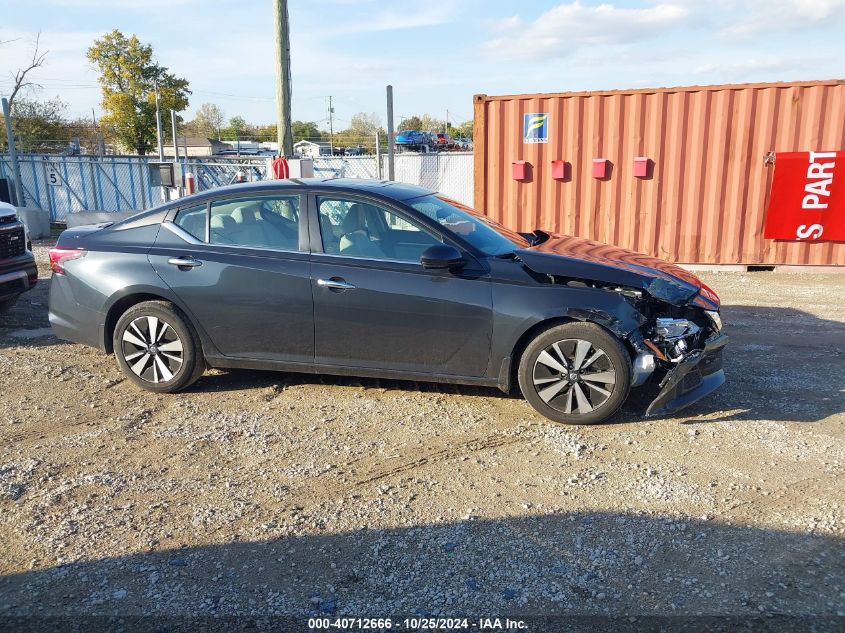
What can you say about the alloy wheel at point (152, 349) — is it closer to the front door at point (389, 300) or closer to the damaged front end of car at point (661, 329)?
the front door at point (389, 300)

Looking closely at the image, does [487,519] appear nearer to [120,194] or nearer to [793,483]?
[793,483]

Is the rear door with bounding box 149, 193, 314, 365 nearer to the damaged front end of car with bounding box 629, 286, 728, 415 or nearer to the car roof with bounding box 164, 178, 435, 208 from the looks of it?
the car roof with bounding box 164, 178, 435, 208

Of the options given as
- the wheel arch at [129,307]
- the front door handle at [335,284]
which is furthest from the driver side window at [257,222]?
the wheel arch at [129,307]

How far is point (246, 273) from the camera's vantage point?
5.20m

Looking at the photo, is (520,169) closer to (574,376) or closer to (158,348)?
(574,376)

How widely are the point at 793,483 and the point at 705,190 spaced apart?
7.35 meters

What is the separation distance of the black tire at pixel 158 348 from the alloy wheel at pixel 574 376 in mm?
2568

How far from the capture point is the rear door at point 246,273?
203 inches

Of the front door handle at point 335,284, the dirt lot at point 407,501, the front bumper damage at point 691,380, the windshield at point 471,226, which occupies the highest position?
the windshield at point 471,226

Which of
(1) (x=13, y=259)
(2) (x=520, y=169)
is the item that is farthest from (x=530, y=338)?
(2) (x=520, y=169)

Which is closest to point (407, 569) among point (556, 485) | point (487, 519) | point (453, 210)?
point (487, 519)

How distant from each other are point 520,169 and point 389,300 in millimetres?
6770

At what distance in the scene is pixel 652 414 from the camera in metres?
4.76

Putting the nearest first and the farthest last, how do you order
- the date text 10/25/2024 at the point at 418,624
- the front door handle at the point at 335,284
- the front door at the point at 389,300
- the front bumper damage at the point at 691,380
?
the date text 10/25/2024 at the point at 418,624, the front bumper damage at the point at 691,380, the front door at the point at 389,300, the front door handle at the point at 335,284
